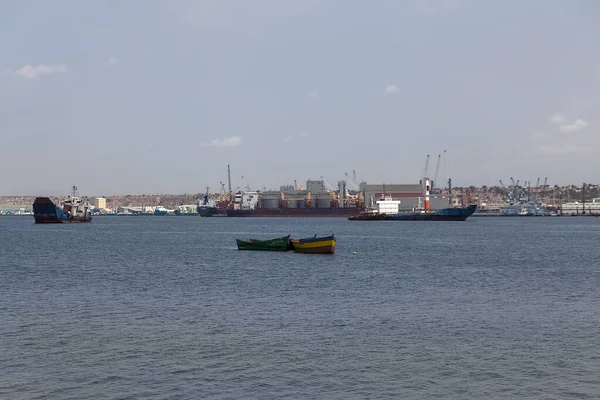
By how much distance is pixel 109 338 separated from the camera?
1287 inches

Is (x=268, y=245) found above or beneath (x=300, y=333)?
above

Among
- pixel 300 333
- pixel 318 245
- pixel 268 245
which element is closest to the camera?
pixel 300 333

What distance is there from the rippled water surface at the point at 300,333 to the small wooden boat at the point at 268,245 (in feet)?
76.5

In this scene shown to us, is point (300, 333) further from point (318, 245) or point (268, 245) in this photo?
point (268, 245)

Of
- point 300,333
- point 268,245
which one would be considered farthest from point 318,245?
point 300,333

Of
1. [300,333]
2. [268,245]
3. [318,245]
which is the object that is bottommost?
[300,333]

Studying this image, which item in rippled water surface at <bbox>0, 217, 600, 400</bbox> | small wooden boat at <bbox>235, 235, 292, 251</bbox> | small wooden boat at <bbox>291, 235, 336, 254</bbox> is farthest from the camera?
small wooden boat at <bbox>235, 235, 292, 251</bbox>

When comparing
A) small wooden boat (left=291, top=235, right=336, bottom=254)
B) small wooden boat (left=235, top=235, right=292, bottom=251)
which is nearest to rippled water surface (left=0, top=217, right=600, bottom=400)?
small wooden boat (left=291, top=235, right=336, bottom=254)

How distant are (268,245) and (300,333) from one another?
58.5 metres

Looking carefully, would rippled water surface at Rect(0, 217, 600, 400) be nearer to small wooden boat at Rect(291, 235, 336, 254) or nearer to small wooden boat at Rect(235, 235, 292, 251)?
small wooden boat at Rect(291, 235, 336, 254)

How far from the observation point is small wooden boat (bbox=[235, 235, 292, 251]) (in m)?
89.8

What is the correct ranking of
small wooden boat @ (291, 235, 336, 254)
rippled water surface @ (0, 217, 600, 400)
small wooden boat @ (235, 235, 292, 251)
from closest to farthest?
rippled water surface @ (0, 217, 600, 400), small wooden boat @ (291, 235, 336, 254), small wooden boat @ (235, 235, 292, 251)

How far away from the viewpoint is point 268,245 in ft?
303

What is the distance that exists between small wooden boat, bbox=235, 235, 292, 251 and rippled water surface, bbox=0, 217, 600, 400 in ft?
76.5
